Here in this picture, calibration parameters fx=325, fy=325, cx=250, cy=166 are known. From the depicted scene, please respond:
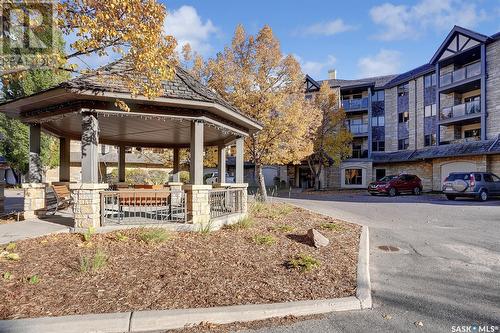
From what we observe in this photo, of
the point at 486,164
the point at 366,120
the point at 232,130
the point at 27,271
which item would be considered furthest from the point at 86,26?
the point at 366,120

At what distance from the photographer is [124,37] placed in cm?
632

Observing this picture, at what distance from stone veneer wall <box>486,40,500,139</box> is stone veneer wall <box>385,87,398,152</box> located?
1073 centimetres

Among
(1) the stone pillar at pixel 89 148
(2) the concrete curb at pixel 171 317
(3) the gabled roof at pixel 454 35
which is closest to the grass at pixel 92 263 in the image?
(2) the concrete curb at pixel 171 317

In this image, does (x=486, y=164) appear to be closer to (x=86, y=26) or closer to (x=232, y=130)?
(x=232, y=130)

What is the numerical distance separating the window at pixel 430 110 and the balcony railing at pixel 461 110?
2348 mm

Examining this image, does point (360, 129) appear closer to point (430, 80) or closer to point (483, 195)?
point (430, 80)

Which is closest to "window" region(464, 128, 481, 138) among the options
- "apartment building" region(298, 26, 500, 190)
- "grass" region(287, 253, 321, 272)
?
"apartment building" region(298, 26, 500, 190)

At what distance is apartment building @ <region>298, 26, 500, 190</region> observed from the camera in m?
26.1

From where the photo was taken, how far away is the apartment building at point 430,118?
26078 millimetres

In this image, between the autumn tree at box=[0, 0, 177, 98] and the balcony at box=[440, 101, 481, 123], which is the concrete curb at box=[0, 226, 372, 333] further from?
the balcony at box=[440, 101, 481, 123]

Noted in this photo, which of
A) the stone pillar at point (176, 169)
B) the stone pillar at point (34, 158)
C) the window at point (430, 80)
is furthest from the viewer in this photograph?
the window at point (430, 80)

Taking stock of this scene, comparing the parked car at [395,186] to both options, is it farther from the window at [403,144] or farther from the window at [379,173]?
the window at [379,173]

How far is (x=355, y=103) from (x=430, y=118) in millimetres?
8661

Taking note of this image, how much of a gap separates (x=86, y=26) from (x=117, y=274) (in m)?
4.59
